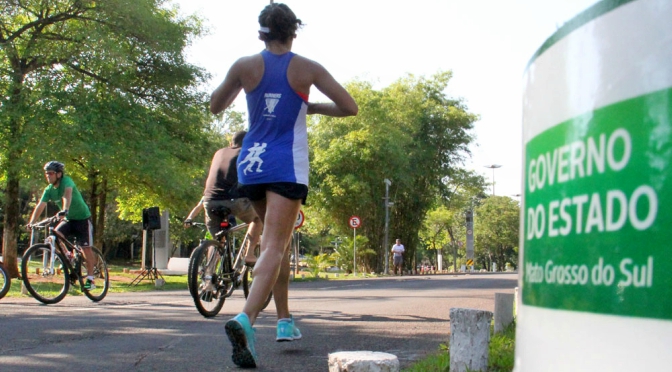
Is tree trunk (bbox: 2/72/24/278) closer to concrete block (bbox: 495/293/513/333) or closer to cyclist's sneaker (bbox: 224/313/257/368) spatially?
concrete block (bbox: 495/293/513/333)

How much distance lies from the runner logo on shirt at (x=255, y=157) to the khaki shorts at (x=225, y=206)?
295 cm

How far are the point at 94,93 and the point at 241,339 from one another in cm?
1861

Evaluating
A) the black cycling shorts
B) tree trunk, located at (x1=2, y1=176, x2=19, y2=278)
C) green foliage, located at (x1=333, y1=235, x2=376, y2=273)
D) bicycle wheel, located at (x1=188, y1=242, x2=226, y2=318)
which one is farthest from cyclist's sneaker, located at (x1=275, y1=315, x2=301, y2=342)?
green foliage, located at (x1=333, y1=235, x2=376, y2=273)

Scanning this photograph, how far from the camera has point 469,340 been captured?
427 centimetres

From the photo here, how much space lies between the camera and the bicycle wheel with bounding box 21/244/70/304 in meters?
9.08

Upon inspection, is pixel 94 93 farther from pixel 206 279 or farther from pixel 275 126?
pixel 275 126

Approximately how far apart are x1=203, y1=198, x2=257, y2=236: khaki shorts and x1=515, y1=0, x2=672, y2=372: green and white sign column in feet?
17.8

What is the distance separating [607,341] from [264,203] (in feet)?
9.92

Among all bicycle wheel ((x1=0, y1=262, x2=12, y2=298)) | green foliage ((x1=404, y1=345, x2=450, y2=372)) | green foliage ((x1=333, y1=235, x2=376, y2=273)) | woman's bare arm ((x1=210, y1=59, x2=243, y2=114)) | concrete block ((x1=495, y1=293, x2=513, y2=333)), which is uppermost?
woman's bare arm ((x1=210, y1=59, x2=243, y2=114))

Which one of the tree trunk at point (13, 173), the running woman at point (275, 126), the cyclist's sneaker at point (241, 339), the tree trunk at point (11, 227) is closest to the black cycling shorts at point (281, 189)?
the running woman at point (275, 126)

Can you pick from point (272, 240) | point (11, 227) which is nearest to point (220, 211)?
point (272, 240)

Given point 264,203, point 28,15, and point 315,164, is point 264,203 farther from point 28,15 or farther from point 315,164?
point 315,164

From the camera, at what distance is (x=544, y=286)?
5.82 ft

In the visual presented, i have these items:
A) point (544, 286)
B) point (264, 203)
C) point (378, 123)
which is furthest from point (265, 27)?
point (378, 123)
